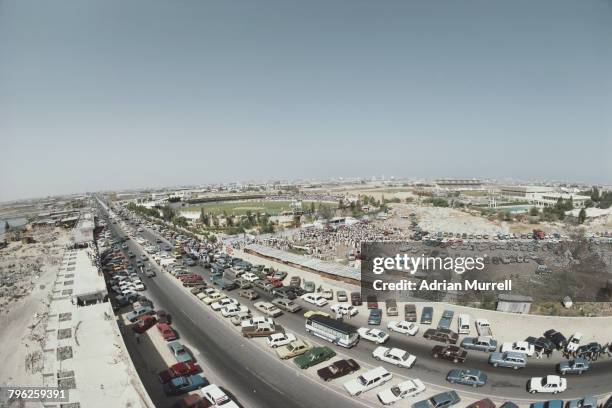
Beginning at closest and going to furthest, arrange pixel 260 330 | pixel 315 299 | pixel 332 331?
pixel 332 331 < pixel 260 330 < pixel 315 299

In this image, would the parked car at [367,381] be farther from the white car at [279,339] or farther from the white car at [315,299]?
the white car at [315,299]

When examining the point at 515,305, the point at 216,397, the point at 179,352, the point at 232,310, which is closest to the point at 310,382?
the point at 216,397

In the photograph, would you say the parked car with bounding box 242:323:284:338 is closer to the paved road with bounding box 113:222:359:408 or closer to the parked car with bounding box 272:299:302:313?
the paved road with bounding box 113:222:359:408

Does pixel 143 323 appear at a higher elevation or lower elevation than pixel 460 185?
higher

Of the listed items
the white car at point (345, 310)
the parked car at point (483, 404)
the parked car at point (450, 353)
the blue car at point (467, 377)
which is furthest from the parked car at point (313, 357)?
the parked car at point (483, 404)

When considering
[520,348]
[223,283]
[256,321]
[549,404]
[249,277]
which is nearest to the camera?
[549,404]

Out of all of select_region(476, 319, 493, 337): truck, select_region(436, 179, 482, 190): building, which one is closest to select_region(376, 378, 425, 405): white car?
select_region(476, 319, 493, 337): truck

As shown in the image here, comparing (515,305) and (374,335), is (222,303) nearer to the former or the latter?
(374,335)
